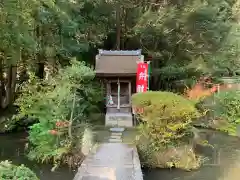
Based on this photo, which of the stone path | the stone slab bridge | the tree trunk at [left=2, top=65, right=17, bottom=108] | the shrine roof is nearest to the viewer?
the stone slab bridge

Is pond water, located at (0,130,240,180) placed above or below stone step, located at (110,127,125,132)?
below

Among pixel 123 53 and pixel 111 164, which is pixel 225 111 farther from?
pixel 111 164

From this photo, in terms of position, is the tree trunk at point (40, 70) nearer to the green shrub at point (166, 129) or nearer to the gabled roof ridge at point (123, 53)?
the gabled roof ridge at point (123, 53)

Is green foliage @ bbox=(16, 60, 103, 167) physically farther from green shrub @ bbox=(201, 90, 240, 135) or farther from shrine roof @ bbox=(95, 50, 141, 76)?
green shrub @ bbox=(201, 90, 240, 135)

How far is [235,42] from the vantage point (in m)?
24.5

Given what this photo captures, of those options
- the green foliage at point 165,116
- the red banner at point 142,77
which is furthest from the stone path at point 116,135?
the red banner at point 142,77

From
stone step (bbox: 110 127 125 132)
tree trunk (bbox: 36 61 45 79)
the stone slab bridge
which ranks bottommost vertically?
the stone slab bridge

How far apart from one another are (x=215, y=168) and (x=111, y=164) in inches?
160

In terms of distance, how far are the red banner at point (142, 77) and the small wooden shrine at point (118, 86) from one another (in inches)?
18.2

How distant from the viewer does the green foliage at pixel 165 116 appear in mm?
12164

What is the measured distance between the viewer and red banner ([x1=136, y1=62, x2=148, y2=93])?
16.8 m

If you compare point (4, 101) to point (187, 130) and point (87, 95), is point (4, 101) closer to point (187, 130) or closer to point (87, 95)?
point (87, 95)

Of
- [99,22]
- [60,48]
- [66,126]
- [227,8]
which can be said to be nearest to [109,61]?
[60,48]

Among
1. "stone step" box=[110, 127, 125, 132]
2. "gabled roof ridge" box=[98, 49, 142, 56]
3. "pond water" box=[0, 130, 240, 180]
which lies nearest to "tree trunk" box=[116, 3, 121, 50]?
"gabled roof ridge" box=[98, 49, 142, 56]
